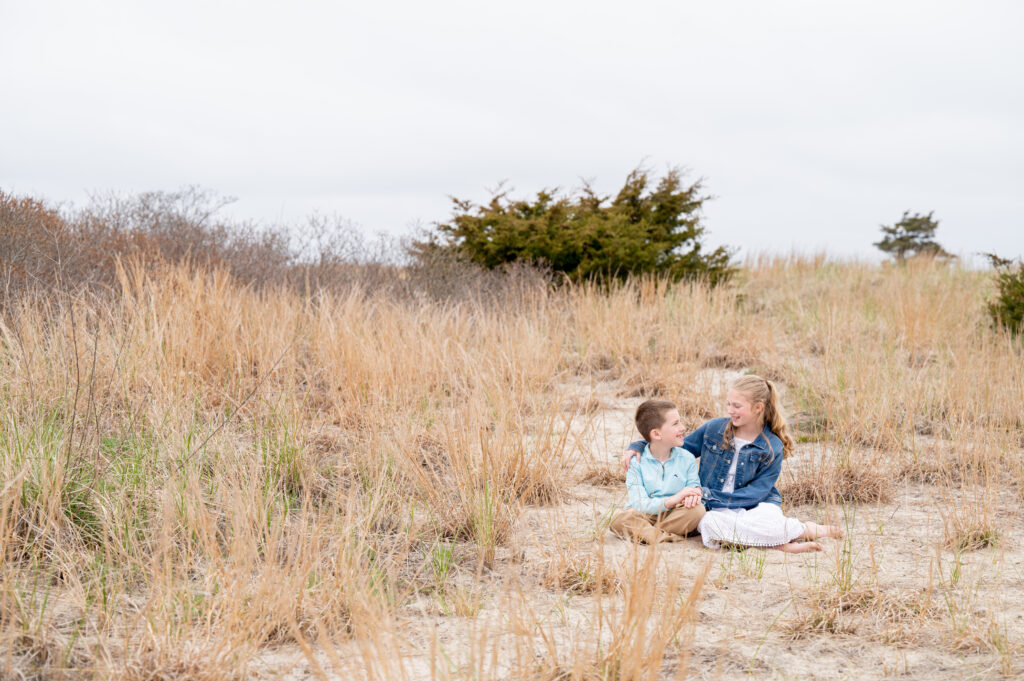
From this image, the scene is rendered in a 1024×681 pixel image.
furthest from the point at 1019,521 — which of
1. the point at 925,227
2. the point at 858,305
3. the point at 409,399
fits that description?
the point at 925,227

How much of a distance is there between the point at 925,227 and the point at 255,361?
24.2 m

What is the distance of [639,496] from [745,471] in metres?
0.57

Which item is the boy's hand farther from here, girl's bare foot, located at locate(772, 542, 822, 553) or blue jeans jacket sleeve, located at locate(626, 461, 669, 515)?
girl's bare foot, located at locate(772, 542, 822, 553)

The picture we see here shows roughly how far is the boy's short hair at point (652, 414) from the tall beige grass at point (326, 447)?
0.55 metres

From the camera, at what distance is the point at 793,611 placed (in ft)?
11.0

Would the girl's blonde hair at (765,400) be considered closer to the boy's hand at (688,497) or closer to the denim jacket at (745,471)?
the denim jacket at (745,471)

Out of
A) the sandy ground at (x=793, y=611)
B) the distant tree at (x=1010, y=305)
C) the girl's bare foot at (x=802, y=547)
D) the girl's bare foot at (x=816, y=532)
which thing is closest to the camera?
the sandy ground at (x=793, y=611)

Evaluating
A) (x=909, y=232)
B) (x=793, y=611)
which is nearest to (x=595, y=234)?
(x=793, y=611)

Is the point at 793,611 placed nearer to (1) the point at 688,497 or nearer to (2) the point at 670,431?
(1) the point at 688,497

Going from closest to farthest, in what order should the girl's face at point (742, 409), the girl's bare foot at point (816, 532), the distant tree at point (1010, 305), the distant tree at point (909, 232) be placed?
1. the girl's bare foot at point (816, 532)
2. the girl's face at point (742, 409)
3. the distant tree at point (1010, 305)
4. the distant tree at point (909, 232)

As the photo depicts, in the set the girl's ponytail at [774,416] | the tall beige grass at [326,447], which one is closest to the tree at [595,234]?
the tall beige grass at [326,447]

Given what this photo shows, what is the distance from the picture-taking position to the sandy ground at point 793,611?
9.39ft

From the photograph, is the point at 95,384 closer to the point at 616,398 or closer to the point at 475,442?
the point at 475,442

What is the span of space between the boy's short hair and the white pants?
1.67 ft
